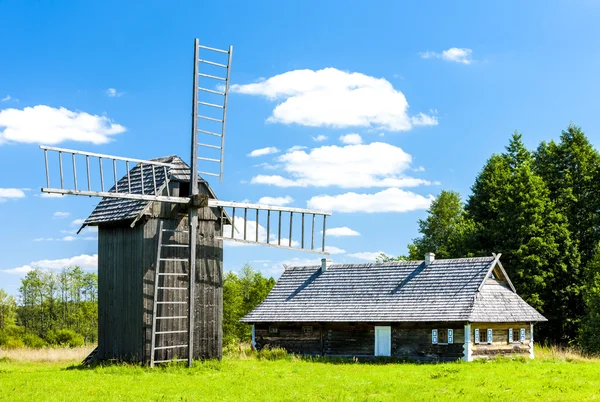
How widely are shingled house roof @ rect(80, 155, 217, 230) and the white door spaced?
12.3 meters

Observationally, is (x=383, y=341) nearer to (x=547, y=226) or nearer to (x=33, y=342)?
(x=547, y=226)

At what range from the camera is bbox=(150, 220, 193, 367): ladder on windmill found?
25191 millimetres

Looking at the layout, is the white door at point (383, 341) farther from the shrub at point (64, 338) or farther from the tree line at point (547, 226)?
the shrub at point (64, 338)

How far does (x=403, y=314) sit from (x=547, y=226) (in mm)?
16120

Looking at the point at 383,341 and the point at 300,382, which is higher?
the point at 383,341

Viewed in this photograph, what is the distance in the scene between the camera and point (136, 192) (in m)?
26.7

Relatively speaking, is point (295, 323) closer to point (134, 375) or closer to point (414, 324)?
point (414, 324)

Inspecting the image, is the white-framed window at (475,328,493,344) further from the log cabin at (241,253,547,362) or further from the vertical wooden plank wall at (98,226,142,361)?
the vertical wooden plank wall at (98,226,142,361)

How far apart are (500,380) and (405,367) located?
6640 mm

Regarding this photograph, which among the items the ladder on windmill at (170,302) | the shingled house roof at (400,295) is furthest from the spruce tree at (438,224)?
the ladder on windmill at (170,302)

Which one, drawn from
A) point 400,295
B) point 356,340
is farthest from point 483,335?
point 356,340

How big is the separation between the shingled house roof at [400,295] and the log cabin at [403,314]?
0.05m

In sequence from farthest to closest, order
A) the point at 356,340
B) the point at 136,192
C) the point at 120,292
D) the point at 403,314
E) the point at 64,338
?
the point at 64,338 < the point at 356,340 < the point at 403,314 < the point at 136,192 < the point at 120,292

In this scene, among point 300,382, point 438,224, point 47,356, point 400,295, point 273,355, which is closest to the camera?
point 300,382
